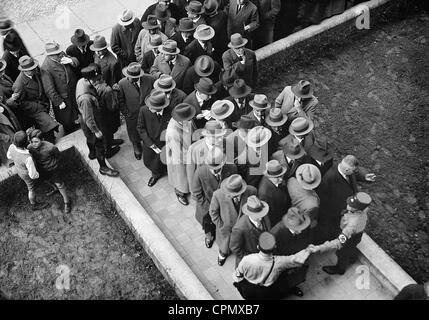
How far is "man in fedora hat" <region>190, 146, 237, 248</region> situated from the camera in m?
6.56

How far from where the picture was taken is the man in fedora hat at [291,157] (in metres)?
6.68

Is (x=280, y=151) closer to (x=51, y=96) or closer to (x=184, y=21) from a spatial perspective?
(x=184, y=21)

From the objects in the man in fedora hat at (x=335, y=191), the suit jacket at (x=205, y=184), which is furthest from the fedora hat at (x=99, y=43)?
the man in fedora hat at (x=335, y=191)

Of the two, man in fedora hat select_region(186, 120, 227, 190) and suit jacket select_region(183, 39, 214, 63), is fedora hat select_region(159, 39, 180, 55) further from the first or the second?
man in fedora hat select_region(186, 120, 227, 190)

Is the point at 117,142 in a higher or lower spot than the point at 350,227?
lower

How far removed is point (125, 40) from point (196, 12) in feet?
4.56

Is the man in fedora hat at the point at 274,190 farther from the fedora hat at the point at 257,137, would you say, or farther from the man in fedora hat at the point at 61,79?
the man in fedora hat at the point at 61,79

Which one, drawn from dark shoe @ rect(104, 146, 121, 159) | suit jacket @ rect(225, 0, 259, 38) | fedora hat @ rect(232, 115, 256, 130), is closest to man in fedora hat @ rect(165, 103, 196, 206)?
fedora hat @ rect(232, 115, 256, 130)

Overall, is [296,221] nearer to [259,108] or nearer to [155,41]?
[259,108]

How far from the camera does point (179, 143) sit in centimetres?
736

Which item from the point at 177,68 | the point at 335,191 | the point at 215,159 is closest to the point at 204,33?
the point at 177,68

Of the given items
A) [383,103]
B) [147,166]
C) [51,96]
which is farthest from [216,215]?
[383,103]

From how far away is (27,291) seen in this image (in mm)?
7039

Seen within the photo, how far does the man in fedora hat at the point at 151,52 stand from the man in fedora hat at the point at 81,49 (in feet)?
3.03
